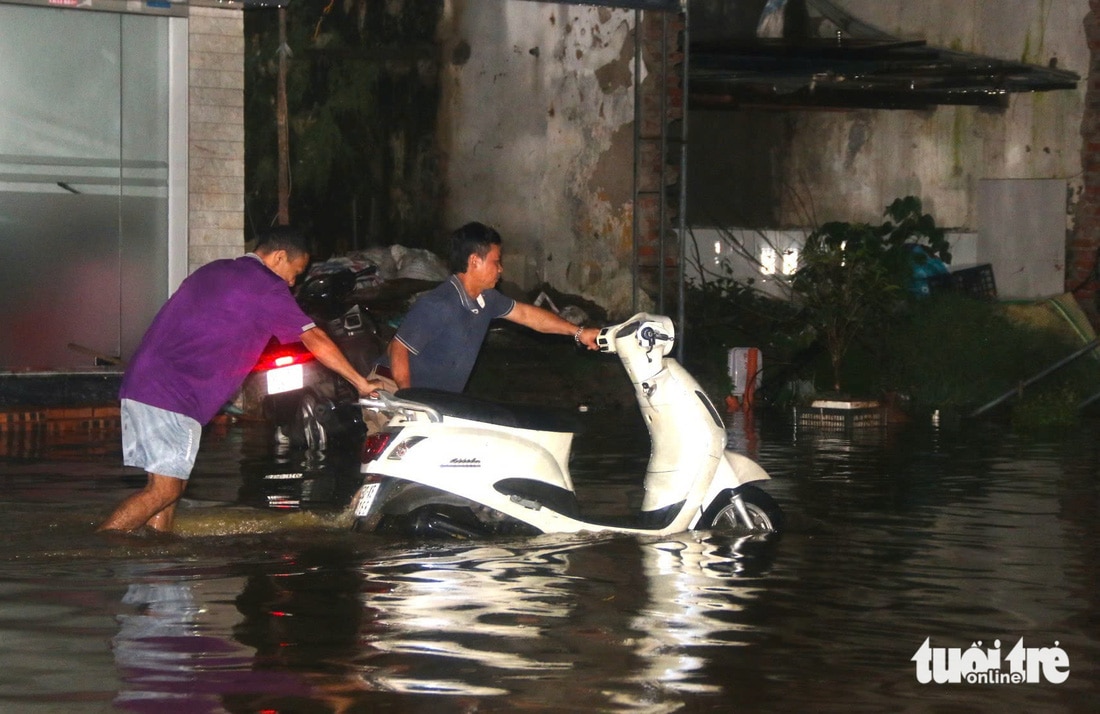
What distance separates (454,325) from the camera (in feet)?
26.1

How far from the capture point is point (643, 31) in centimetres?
1666

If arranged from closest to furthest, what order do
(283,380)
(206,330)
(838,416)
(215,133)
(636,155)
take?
(206,330) < (283,380) < (838,416) < (215,133) < (636,155)

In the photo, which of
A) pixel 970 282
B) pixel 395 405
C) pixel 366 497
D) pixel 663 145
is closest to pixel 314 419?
pixel 366 497

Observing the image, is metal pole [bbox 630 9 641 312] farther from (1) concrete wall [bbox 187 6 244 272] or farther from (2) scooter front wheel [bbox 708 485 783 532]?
(2) scooter front wheel [bbox 708 485 783 532]

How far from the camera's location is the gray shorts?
752 centimetres

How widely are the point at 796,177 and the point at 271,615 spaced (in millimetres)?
14333

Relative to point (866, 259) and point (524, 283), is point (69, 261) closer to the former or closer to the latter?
point (524, 283)

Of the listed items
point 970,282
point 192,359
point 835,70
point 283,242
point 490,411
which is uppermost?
point 835,70

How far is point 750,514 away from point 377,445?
1894 millimetres

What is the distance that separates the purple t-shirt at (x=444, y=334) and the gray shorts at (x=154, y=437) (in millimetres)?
1157

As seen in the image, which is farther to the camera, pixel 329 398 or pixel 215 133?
pixel 215 133

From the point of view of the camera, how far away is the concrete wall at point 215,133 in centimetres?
1412

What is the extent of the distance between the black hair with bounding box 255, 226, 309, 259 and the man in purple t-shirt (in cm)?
10

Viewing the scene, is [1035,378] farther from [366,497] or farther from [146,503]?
[146,503]
